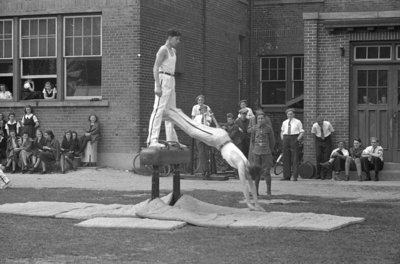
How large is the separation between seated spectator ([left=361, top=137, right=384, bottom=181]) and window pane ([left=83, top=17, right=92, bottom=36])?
904 cm

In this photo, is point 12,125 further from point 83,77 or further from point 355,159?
point 355,159

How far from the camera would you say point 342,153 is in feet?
76.3

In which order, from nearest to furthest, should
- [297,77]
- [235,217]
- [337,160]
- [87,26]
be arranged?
[235,217] < [337,160] < [87,26] < [297,77]

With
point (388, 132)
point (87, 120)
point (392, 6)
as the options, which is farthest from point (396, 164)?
point (87, 120)

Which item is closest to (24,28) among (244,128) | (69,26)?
(69,26)

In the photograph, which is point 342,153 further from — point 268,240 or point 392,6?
point 268,240

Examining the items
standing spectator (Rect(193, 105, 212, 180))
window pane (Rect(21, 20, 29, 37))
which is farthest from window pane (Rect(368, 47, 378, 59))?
window pane (Rect(21, 20, 29, 37))

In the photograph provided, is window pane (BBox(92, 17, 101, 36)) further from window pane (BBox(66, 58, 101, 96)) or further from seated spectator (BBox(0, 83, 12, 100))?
seated spectator (BBox(0, 83, 12, 100))

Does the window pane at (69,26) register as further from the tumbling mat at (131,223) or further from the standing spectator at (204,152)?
the tumbling mat at (131,223)

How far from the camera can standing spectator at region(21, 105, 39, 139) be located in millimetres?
25656

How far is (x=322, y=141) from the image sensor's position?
77.4ft

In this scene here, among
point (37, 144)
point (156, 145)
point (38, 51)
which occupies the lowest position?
point (37, 144)

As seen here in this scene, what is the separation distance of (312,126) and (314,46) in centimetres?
229

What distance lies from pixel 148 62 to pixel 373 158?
24.2ft
